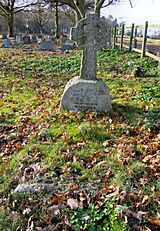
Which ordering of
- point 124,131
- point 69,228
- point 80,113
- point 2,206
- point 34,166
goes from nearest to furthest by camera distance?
1. point 69,228
2. point 2,206
3. point 34,166
4. point 124,131
5. point 80,113

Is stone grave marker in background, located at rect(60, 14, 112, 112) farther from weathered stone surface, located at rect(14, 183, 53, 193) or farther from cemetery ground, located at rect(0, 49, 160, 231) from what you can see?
weathered stone surface, located at rect(14, 183, 53, 193)

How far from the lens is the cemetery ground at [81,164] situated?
3.13m

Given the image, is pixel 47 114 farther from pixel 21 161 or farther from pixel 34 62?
pixel 34 62

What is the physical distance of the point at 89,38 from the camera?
589cm

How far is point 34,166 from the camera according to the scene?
4129mm

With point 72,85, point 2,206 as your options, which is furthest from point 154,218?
point 72,85

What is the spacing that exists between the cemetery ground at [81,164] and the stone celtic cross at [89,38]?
1058 millimetres

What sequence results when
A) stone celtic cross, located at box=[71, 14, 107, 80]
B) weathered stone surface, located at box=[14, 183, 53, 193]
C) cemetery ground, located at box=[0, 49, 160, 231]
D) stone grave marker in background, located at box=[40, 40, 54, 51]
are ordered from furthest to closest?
1. stone grave marker in background, located at box=[40, 40, 54, 51]
2. stone celtic cross, located at box=[71, 14, 107, 80]
3. weathered stone surface, located at box=[14, 183, 53, 193]
4. cemetery ground, located at box=[0, 49, 160, 231]

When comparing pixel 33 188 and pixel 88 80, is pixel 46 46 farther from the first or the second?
pixel 33 188

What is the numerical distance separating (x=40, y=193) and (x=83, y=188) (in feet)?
1.92

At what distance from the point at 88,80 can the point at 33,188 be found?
3090 millimetres

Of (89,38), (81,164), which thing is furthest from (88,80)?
(81,164)

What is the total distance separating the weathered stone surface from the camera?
356 centimetres

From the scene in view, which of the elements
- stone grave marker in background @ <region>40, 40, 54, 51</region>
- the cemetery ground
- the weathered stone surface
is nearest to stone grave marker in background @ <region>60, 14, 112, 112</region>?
the cemetery ground
